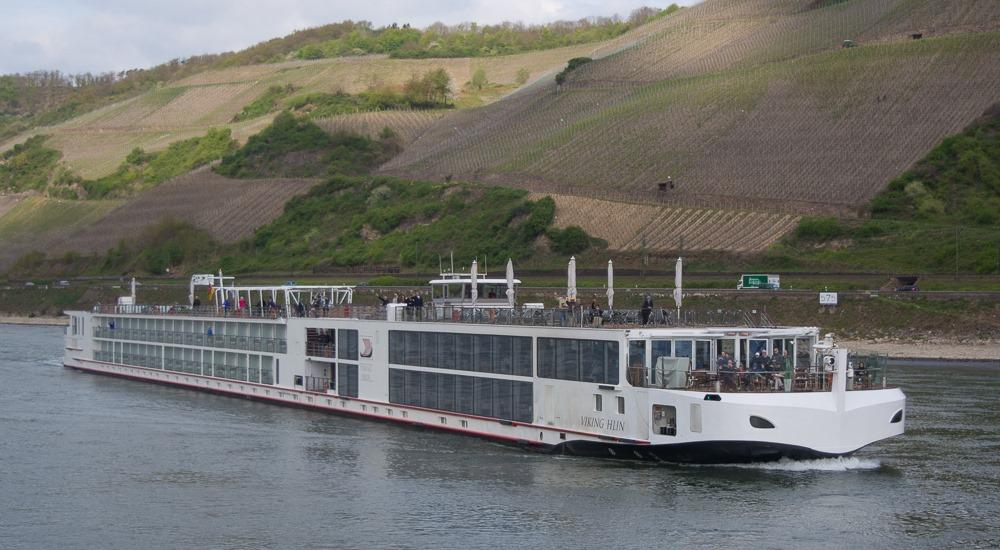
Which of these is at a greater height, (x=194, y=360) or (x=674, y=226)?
(x=674, y=226)

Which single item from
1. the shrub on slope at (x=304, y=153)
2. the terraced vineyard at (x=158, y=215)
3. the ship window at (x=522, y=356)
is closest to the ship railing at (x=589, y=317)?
the ship window at (x=522, y=356)

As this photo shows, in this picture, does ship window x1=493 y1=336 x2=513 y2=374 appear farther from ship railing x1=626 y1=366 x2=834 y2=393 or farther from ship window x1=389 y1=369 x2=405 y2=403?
ship railing x1=626 y1=366 x2=834 y2=393

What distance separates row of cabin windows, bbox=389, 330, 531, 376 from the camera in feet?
125

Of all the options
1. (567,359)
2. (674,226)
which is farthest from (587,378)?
(674,226)

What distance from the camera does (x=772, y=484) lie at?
32781 mm

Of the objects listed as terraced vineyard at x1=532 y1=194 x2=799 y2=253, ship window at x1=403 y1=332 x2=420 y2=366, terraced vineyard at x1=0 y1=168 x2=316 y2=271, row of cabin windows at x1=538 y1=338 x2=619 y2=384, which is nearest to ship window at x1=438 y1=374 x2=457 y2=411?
ship window at x1=403 y1=332 x2=420 y2=366

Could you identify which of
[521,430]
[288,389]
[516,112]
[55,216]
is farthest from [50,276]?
[521,430]

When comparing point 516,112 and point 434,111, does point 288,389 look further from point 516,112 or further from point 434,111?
point 434,111

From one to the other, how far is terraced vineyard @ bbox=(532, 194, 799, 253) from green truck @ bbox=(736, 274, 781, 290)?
30.7 ft

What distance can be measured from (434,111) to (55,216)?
1911 inches

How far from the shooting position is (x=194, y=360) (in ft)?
191

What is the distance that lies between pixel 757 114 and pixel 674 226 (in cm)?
1967

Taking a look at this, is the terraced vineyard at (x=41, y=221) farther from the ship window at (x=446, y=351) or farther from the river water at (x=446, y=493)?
the ship window at (x=446, y=351)

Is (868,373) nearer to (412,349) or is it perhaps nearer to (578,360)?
(578,360)
